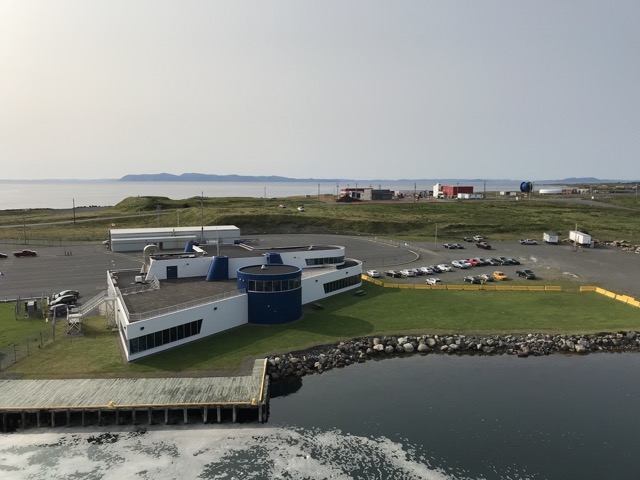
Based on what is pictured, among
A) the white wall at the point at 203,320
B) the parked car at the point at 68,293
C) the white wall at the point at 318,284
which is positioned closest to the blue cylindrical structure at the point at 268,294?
the white wall at the point at 203,320

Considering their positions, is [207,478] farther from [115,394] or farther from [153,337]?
[153,337]

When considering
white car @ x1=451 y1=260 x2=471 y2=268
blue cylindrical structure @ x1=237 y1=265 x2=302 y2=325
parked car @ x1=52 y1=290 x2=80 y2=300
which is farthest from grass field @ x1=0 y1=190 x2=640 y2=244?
blue cylindrical structure @ x1=237 y1=265 x2=302 y2=325

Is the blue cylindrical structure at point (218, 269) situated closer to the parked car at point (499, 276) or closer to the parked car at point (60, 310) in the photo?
the parked car at point (60, 310)

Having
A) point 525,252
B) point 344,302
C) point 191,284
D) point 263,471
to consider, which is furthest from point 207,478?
point 525,252

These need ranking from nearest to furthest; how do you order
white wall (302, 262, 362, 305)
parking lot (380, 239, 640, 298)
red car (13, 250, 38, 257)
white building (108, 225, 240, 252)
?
white wall (302, 262, 362, 305)
parking lot (380, 239, 640, 298)
red car (13, 250, 38, 257)
white building (108, 225, 240, 252)

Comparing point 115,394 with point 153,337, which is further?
point 153,337

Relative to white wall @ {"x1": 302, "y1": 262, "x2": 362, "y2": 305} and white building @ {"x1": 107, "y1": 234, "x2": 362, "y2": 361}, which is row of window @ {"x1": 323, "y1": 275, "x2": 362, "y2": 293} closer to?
white building @ {"x1": 107, "y1": 234, "x2": 362, "y2": 361}
